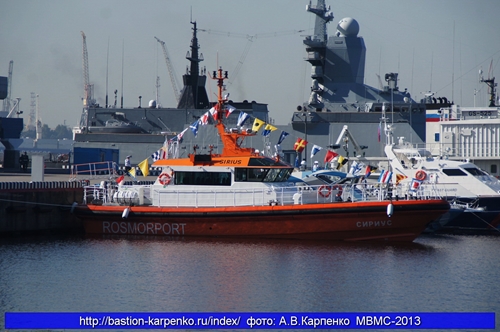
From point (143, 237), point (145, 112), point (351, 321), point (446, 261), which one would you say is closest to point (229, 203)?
point (143, 237)

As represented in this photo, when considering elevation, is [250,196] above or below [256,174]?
below

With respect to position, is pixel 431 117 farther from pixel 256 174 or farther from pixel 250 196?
pixel 250 196

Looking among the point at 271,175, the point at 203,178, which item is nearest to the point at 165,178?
the point at 203,178

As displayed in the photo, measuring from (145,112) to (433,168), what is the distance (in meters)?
39.6

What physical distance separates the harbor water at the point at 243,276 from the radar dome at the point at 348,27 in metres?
35.3

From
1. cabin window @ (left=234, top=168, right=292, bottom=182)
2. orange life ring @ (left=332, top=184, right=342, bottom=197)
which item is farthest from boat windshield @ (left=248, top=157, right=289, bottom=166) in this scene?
orange life ring @ (left=332, top=184, right=342, bottom=197)

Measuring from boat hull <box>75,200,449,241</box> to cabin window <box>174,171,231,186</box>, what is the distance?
1.20 m

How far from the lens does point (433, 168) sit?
3784 centimetres

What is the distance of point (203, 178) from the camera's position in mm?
32500

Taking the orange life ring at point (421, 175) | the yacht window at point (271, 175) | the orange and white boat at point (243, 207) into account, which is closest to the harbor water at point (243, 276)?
the orange and white boat at point (243, 207)

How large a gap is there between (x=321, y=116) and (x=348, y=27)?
335 inches

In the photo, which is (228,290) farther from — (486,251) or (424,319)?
(486,251)
